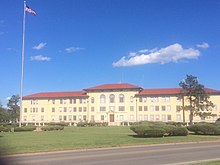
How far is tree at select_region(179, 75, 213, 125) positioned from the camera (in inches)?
3332

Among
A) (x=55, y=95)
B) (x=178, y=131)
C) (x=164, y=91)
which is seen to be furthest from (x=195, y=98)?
(x=178, y=131)

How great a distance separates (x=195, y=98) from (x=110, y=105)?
2605cm

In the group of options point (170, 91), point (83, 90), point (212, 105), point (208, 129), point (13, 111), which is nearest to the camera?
point (208, 129)

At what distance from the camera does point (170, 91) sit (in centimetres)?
9412

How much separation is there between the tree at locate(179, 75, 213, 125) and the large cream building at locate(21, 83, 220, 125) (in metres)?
2.54

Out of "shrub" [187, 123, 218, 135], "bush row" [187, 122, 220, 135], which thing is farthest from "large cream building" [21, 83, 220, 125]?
"bush row" [187, 122, 220, 135]

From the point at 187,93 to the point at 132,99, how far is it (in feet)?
57.0

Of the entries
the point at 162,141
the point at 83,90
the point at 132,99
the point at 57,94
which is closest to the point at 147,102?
the point at 132,99

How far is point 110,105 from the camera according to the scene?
9769 cm

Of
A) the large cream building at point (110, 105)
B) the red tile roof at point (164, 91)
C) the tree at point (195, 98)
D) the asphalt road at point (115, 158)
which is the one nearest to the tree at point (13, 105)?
the large cream building at point (110, 105)

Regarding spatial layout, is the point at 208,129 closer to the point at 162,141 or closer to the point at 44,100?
the point at 162,141

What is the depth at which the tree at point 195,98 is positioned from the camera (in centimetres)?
8462

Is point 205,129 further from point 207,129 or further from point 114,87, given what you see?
point 114,87

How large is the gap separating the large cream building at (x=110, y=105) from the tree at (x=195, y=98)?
8.33 ft
